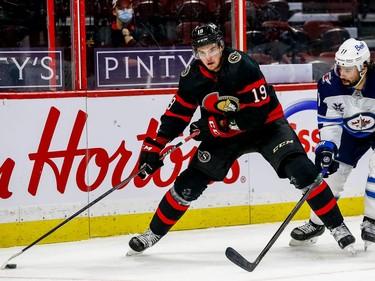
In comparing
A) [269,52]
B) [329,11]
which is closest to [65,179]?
[269,52]

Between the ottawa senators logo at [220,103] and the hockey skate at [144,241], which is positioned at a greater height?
the ottawa senators logo at [220,103]

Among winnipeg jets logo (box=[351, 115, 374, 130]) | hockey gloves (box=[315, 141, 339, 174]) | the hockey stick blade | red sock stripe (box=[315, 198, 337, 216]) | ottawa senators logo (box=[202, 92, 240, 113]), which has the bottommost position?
the hockey stick blade

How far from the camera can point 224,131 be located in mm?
4816

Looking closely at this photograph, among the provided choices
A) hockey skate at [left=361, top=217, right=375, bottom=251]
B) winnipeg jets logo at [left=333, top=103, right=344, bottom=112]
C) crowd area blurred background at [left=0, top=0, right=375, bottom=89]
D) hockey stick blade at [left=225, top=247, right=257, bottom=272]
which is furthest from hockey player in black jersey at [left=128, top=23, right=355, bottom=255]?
crowd area blurred background at [left=0, top=0, right=375, bottom=89]

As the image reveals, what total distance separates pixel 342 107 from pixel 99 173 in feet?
4.80

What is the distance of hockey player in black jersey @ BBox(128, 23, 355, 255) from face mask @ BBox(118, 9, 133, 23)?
1.10 metres

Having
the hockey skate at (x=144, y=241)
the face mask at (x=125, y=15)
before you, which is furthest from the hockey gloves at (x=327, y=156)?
the face mask at (x=125, y=15)

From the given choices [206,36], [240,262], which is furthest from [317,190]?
[206,36]

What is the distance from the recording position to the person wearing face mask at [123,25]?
231 inches

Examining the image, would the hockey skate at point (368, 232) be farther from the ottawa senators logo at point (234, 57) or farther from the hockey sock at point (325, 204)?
the ottawa senators logo at point (234, 57)

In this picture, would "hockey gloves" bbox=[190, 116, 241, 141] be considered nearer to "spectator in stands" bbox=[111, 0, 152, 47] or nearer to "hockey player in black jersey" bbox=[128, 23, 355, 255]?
"hockey player in black jersey" bbox=[128, 23, 355, 255]

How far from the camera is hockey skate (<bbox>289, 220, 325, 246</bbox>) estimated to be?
5.25m

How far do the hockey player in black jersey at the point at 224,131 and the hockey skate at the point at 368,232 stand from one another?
0.13 m

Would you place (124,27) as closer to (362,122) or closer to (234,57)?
(234,57)
